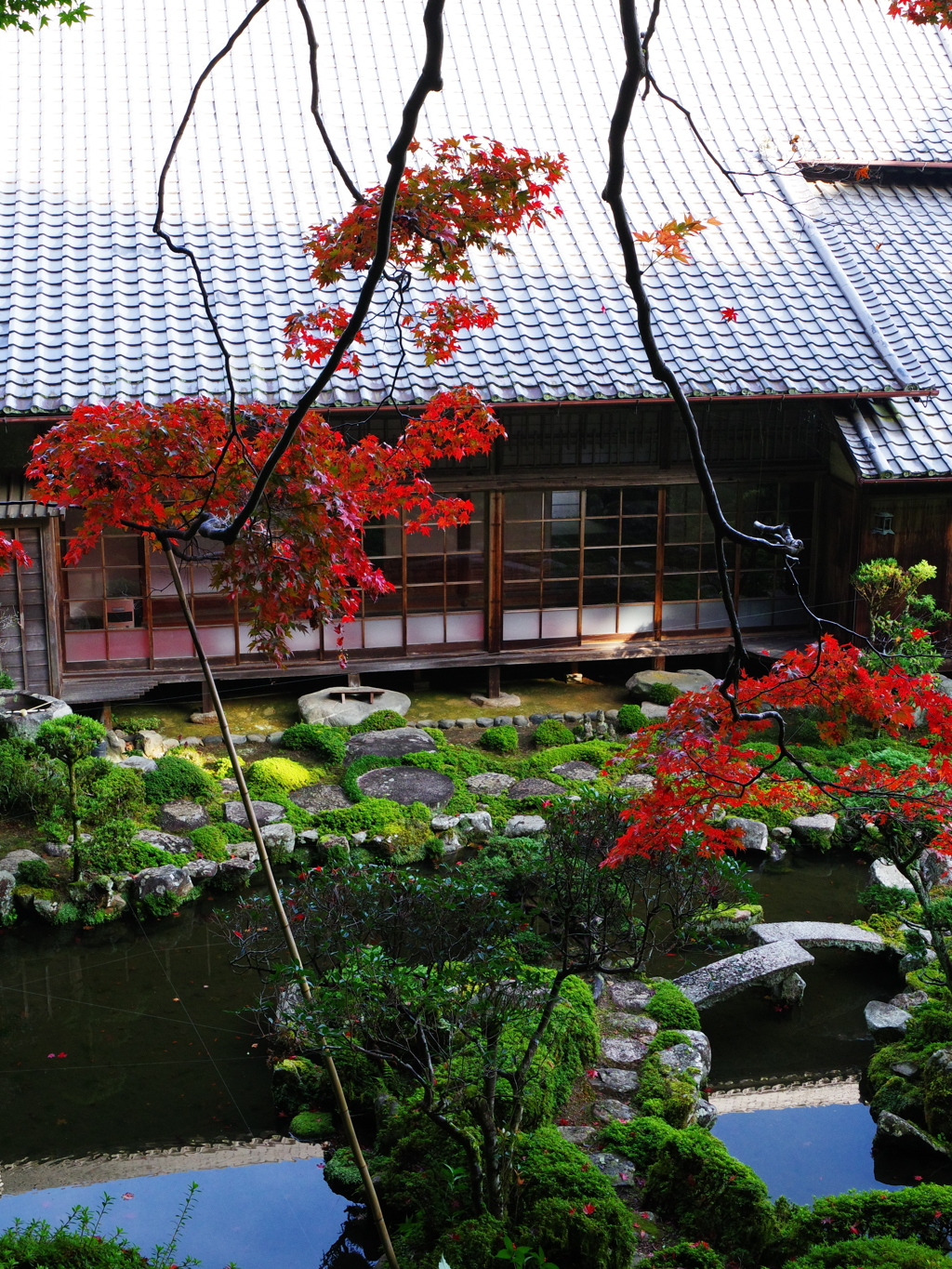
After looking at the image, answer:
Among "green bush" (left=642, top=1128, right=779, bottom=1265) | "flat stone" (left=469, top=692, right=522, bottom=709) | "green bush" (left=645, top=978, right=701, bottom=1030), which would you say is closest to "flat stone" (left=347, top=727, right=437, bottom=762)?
"flat stone" (left=469, top=692, right=522, bottom=709)

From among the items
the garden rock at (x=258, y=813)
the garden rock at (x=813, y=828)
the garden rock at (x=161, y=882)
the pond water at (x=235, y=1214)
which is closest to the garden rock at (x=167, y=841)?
the garden rock at (x=161, y=882)

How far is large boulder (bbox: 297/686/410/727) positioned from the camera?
12867mm

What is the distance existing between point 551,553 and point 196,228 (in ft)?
17.7

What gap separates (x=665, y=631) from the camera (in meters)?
14.5

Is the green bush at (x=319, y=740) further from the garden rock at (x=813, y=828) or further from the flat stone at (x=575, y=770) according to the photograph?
the garden rock at (x=813, y=828)

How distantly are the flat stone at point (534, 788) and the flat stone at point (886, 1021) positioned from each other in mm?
3816

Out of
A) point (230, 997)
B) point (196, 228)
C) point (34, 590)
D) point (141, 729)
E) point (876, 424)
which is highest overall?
point (196, 228)

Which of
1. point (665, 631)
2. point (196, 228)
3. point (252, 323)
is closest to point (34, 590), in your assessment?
point (252, 323)

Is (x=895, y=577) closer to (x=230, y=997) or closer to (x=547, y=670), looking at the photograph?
(x=547, y=670)

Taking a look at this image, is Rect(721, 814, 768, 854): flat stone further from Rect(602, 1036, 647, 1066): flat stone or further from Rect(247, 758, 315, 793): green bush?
Rect(247, 758, 315, 793): green bush

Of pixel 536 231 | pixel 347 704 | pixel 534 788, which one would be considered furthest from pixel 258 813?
pixel 536 231

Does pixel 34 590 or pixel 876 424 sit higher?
pixel 876 424

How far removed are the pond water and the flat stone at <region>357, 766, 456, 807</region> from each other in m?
4.63

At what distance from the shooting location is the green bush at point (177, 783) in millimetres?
11141
